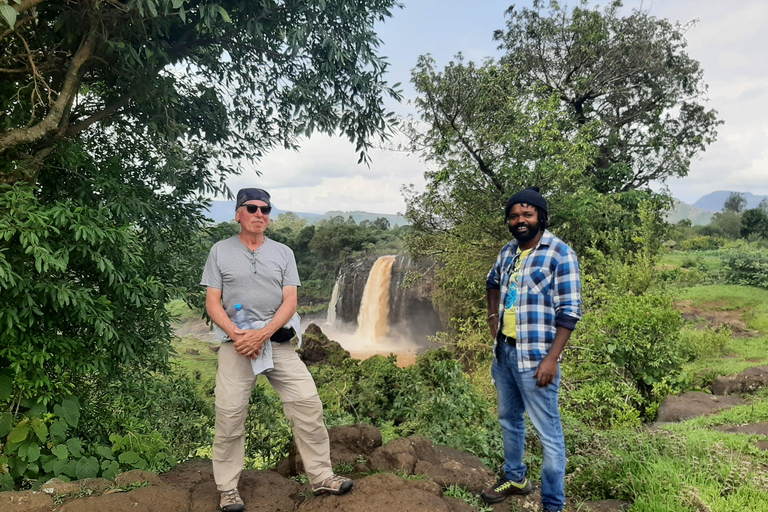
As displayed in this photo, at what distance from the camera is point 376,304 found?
2203 cm

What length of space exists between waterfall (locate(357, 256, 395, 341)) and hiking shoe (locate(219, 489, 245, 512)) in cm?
1900

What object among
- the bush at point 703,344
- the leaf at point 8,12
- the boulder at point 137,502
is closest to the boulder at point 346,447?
the boulder at point 137,502

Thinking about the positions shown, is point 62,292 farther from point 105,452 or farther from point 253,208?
point 253,208

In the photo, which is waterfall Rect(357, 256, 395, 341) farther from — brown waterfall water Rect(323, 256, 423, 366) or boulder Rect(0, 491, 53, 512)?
boulder Rect(0, 491, 53, 512)

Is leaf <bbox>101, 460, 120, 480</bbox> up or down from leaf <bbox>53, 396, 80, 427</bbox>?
down

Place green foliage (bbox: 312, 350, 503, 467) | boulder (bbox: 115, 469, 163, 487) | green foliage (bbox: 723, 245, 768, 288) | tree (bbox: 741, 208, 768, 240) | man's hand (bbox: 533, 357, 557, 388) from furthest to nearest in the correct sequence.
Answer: tree (bbox: 741, 208, 768, 240) < green foliage (bbox: 723, 245, 768, 288) < green foliage (bbox: 312, 350, 503, 467) < boulder (bbox: 115, 469, 163, 487) < man's hand (bbox: 533, 357, 557, 388)

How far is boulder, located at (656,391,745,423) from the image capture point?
5395mm

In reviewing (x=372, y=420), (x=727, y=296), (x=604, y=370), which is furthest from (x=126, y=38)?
(x=727, y=296)

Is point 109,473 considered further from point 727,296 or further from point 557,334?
point 727,296

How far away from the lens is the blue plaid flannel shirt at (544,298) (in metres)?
2.64

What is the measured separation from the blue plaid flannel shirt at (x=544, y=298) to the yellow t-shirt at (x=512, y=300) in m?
0.07

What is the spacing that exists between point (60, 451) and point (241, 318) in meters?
→ 1.80

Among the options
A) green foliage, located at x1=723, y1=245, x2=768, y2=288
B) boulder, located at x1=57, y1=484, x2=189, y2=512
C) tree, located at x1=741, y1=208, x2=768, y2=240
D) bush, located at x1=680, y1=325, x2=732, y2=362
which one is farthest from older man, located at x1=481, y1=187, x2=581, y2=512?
tree, located at x1=741, y1=208, x2=768, y2=240

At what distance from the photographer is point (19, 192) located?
3260 mm
